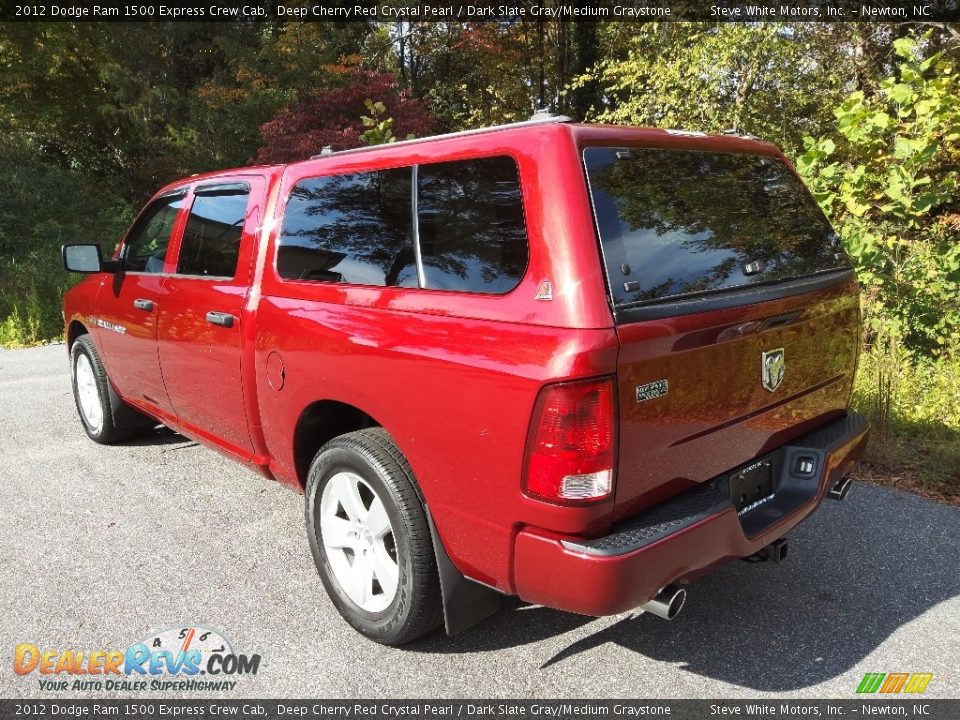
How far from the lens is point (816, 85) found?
36.2 ft

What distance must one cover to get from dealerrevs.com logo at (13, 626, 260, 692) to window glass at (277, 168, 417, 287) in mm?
1512

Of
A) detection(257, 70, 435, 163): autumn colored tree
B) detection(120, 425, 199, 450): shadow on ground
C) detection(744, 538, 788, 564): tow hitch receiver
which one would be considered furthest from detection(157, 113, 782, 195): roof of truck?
detection(257, 70, 435, 163): autumn colored tree

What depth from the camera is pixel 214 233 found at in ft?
12.3

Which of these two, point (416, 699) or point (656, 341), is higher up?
point (656, 341)

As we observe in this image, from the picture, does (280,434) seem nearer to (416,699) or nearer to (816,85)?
(416,699)

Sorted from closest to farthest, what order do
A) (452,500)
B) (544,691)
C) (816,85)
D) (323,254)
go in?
1. (452,500)
2. (544,691)
3. (323,254)
4. (816,85)

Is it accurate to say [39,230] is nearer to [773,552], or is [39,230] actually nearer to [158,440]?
[158,440]

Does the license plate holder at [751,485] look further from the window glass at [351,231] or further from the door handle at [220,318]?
the door handle at [220,318]

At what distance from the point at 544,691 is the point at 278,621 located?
1.15 m

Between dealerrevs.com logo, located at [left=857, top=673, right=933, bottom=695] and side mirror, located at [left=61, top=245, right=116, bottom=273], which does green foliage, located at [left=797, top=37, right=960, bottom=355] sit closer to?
dealerrevs.com logo, located at [left=857, top=673, right=933, bottom=695]

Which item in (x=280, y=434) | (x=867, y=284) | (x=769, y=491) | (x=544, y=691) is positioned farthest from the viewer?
(x=867, y=284)

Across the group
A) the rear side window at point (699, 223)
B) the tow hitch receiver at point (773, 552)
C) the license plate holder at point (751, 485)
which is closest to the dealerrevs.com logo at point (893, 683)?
the tow hitch receiver at point (773, 552)

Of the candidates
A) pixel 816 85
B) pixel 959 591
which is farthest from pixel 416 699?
pixel 816 85

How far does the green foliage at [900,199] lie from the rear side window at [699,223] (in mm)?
3298
